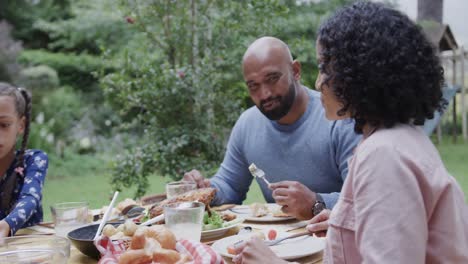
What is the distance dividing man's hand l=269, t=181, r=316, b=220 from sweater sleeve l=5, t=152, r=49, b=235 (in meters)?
0.96

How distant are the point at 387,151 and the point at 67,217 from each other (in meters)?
1.21

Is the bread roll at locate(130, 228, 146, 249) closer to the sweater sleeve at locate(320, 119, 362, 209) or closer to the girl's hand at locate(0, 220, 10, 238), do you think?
the girl's hand at locate(0, 220, 10, 238)

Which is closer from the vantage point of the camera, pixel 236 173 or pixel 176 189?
pixel 176 189

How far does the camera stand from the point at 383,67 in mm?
1089

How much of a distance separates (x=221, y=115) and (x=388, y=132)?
3716mm

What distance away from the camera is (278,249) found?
149 cm

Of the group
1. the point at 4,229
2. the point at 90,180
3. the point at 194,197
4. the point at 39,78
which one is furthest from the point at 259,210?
the point at 39,78

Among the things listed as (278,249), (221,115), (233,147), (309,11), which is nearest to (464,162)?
(309,11)

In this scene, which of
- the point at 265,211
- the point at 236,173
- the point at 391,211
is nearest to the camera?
the point at 391,211

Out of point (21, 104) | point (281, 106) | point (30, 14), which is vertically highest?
point (30, 14)

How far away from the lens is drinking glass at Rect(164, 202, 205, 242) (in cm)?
152

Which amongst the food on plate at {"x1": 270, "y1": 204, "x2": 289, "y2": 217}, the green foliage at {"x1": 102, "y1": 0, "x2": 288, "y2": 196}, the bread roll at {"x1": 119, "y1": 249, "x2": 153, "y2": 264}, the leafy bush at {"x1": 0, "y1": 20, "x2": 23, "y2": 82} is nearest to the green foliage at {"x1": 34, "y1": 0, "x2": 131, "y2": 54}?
the leafy bush at {"x1": 0, "y1": 20, "x2": 23, "y2": 82}

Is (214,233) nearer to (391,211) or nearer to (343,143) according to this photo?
(391,211)

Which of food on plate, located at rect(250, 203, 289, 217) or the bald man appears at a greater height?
the bald man
